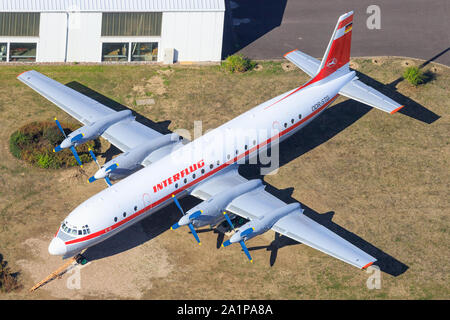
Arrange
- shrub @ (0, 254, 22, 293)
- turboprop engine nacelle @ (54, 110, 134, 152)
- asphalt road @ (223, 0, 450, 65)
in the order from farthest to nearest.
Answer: asphalt road @ (223, 0, 450, 65), turboprop engine nacelle @ (54, 110, 134, 152), shrub @ (0, 254, 22, 293)

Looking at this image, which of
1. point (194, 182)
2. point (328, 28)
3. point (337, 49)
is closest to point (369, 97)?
point (337, 49)

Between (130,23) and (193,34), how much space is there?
6337 millimetres

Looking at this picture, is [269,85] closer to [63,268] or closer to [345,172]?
[345,172]

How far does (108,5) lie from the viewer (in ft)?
198

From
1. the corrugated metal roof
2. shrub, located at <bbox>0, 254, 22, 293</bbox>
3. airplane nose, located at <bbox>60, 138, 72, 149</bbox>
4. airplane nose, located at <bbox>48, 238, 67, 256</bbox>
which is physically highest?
the corrugated metal roof

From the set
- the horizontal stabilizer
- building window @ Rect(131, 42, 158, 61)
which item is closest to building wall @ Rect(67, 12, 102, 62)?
building window @ Rect(131, 42, 158, 61)

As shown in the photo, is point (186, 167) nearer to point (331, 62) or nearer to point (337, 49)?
point (331, 62)

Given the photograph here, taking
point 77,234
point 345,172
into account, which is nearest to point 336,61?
point 345,172

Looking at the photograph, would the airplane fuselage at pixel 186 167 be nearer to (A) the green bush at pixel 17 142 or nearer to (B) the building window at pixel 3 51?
(A) the green bush at pixel 17 142

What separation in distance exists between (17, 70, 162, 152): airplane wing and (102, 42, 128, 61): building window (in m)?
8.99

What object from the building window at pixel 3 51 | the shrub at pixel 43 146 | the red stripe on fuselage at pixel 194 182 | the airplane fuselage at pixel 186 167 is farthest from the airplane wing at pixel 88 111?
the building window at pixel 3 51

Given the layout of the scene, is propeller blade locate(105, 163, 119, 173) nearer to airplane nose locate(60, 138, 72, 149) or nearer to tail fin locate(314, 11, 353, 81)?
airplane nose locate(60, 138, 72, 149)

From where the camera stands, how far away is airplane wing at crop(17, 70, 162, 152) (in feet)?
162

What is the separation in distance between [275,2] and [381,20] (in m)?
12.1
